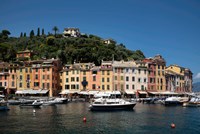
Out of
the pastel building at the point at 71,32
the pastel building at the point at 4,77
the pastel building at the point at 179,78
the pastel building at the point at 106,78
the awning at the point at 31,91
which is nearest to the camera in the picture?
the pastel building at the point at 106,78

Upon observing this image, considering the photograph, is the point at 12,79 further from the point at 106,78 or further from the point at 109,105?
the point at 109,105

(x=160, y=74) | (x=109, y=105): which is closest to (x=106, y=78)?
(x=160, y=74)

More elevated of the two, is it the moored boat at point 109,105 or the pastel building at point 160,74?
the pastel building at point 160,74

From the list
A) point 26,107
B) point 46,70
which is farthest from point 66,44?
point 26,107

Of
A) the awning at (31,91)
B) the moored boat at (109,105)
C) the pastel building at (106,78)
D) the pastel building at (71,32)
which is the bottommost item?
the moored boat at (109,105)

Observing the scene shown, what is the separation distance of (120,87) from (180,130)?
5697cm

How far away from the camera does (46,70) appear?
95.9m

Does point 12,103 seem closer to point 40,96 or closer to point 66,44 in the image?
point 40,96

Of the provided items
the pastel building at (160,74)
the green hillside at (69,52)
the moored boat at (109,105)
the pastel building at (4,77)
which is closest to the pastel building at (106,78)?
the green hillside at (69,52)

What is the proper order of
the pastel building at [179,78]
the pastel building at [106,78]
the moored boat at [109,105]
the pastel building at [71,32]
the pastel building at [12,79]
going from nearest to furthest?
1. the moored boat at [109,105]
2. the pastel building at [106,78]
3. the pastel building at [12,79]
4. the pastel building at [179,78]
5. the pastel building at [71,32]

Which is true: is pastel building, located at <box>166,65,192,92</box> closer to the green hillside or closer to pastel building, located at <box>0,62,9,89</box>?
the green hillside

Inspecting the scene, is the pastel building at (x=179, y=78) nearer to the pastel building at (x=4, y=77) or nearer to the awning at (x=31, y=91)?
the awning at (x=31, y=91)

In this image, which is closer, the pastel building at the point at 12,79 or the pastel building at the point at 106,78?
the pastel building at the point at 106,78

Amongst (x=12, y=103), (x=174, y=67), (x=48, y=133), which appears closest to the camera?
(x=48, y=133)
